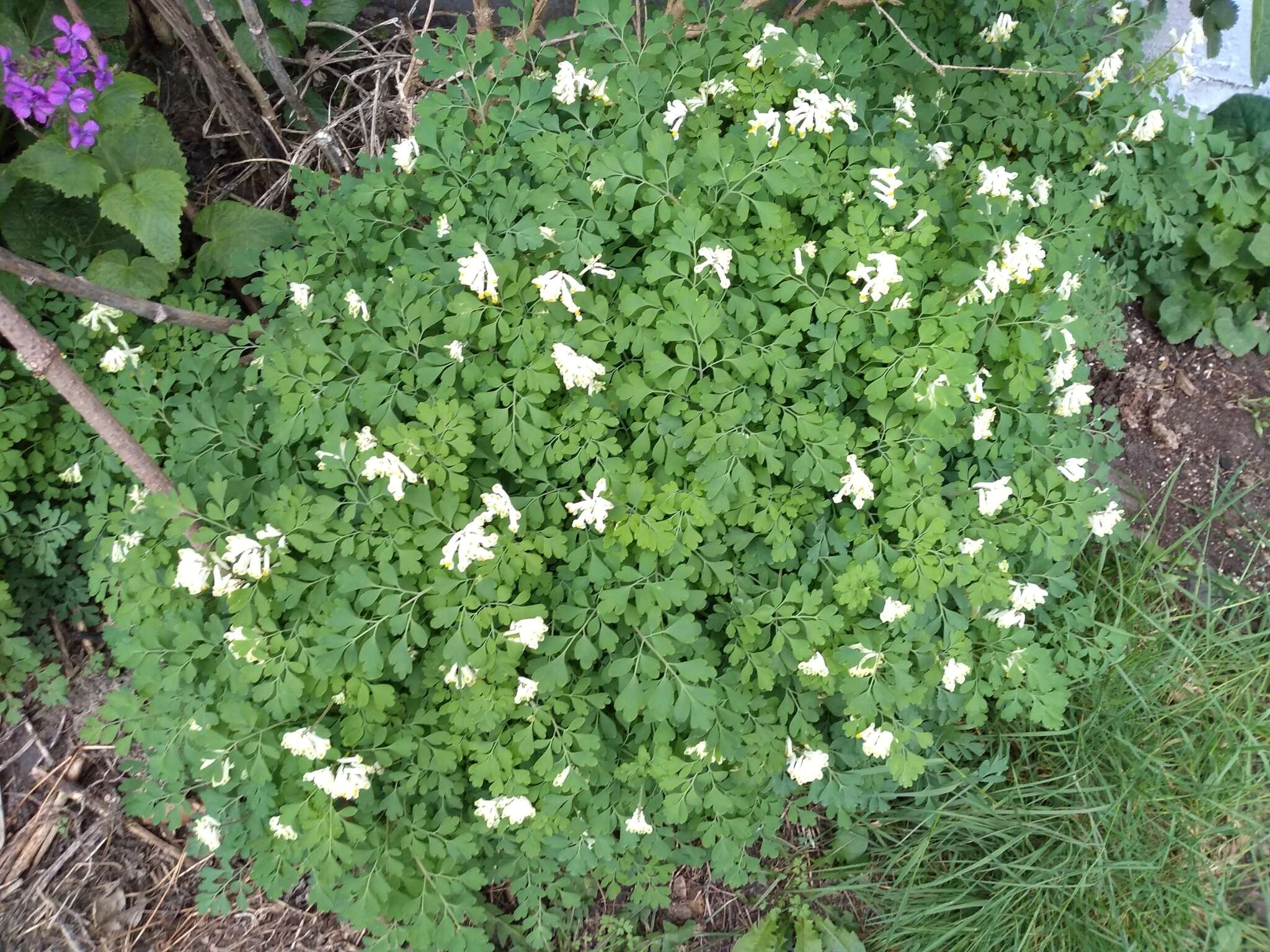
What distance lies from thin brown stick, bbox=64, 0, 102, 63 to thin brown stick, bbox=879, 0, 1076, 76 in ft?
7.12

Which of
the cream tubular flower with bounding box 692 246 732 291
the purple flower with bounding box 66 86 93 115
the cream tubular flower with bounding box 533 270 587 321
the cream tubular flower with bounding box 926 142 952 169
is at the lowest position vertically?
the cream tubular flower with bounding box 926 142 952 169

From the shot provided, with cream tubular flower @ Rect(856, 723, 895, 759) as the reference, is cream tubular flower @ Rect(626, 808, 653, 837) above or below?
above

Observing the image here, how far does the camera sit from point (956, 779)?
2740 mm

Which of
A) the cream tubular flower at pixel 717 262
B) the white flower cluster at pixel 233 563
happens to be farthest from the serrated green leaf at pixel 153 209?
the cream tubular flower at pixel 717 262

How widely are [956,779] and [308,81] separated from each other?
3.30 m

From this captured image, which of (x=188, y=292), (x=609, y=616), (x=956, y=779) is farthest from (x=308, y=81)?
(x=956, y=779)

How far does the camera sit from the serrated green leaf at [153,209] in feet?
8.13

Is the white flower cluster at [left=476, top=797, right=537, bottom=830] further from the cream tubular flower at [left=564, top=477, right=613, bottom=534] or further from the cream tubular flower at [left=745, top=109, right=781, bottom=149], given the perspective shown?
the cream tubular flower at [left=745, top=109, right=781, bottom=149]

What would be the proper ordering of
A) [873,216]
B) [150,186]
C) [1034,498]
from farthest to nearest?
[150,186] → [1034,498] → [873,216]

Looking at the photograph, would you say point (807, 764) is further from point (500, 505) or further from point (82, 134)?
point (82, 134)

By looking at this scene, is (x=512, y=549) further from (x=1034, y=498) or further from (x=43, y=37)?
(x=43, y=37)

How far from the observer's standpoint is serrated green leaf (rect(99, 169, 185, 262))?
248 centimetres

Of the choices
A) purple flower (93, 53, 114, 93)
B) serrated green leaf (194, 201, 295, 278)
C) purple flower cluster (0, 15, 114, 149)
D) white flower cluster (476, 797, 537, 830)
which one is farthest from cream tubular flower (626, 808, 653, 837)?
purple flower (93, 53, 114, 93)

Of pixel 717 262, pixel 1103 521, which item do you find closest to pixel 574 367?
pixel 717 262
